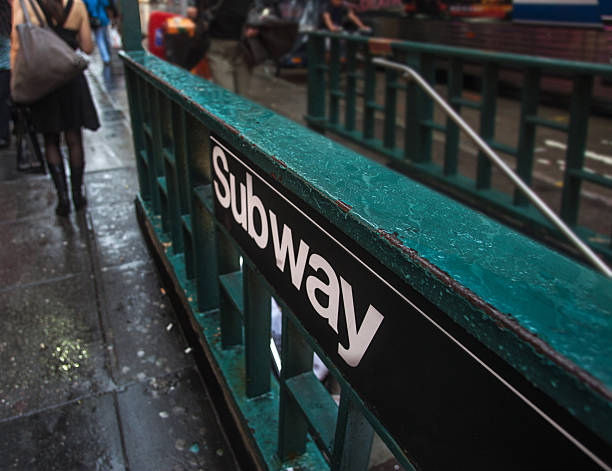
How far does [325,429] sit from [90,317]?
2051mm

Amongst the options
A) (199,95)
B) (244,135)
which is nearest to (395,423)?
(244,135)

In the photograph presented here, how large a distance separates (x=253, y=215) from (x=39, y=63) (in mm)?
2790

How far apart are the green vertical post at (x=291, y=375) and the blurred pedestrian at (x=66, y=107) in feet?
10.8

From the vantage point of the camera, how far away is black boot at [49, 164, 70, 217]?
4320mm

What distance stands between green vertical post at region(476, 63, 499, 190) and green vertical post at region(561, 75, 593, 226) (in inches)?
29.4

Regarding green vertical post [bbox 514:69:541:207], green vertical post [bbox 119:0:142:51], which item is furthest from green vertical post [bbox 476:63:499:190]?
green vertical post [bbox 119:0:142:51]

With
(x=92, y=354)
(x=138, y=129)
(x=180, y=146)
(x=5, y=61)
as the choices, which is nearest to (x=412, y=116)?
(x=138, y=129)

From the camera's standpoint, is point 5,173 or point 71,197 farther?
point 5,173

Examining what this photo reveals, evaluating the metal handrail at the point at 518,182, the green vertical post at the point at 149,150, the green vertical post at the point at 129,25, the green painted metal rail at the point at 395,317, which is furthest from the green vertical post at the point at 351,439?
the green vertical post at the point at 129,25

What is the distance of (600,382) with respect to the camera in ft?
1.95

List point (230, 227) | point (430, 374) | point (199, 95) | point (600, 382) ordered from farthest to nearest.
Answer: point (199, 95) → point (230, 227) → point (430, 374) → point (600, 382)

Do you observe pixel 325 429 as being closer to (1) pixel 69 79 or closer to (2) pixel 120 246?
(2) pixel 120 246

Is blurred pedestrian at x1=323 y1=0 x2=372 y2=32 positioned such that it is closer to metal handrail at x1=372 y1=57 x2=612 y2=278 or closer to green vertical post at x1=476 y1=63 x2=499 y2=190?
metal handrail at x1=372 y1=57 x2=612 y2=278

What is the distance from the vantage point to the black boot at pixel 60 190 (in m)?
4.32
